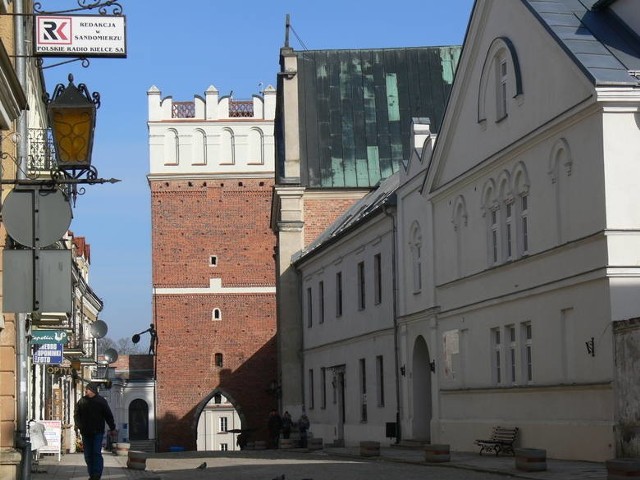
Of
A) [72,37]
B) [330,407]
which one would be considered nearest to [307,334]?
[330,407]

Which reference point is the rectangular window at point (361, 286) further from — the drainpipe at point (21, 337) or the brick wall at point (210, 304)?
the drainpipe at point (21, 337)

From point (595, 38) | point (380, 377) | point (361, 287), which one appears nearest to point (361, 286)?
point (361, 287)

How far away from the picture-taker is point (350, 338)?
43.6 m

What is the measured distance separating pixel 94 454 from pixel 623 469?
7.31 meters

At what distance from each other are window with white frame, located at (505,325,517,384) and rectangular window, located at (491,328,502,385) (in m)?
0.47

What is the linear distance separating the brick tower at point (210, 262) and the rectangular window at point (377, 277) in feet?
76.0

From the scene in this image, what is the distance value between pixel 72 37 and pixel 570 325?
1382 cm

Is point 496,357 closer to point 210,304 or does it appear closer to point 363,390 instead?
point 363,390

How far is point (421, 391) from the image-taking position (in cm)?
3559

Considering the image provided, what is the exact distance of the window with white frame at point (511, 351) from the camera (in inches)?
1080

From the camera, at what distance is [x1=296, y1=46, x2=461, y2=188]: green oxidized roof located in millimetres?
51594

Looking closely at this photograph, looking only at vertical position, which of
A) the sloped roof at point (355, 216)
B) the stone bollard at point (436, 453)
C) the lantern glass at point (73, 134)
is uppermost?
the sloped roof at point (355, 216)

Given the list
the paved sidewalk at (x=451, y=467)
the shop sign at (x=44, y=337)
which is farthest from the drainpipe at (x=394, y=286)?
the shop sign at (x=44, y=337)

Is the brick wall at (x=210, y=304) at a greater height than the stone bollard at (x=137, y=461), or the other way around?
the brick wall at (x=210, y=304)
